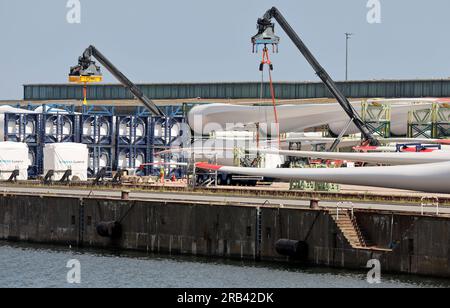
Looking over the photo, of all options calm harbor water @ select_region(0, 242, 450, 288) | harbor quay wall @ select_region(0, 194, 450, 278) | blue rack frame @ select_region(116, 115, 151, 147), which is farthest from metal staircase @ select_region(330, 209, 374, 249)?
blue rack frame @ select_region(116, 115, 151, 147)

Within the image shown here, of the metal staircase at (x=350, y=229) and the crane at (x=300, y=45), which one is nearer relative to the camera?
the metal staircase at (x=350, y=229)

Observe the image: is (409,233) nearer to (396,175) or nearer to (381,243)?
(381,243)

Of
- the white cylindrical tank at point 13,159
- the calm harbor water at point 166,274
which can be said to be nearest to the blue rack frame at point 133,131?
the white cylindrical tank at point 13,159

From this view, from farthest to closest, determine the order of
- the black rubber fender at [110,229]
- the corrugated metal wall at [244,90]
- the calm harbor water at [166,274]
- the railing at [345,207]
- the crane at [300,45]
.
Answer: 1. the corrugated metal wall at [244,90]
2. the crane at [300,45]
3. the black rubber fender at [110,229]
4. the railing at [345,207]
5. the calm harbor water at [166,274]

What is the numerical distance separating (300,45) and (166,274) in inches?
2057

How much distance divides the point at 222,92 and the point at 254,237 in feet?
300

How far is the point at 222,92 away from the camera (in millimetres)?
166375

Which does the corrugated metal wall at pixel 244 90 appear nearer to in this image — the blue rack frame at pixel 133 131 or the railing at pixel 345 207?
the blue rack frame at pixel 133 131

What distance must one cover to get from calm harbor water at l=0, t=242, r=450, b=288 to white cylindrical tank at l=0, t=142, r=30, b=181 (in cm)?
3593

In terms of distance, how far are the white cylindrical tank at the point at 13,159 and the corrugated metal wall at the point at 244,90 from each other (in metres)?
47.6

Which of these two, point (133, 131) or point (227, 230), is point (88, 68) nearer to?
point (133, 131)

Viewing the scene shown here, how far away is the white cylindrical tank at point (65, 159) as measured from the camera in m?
117
